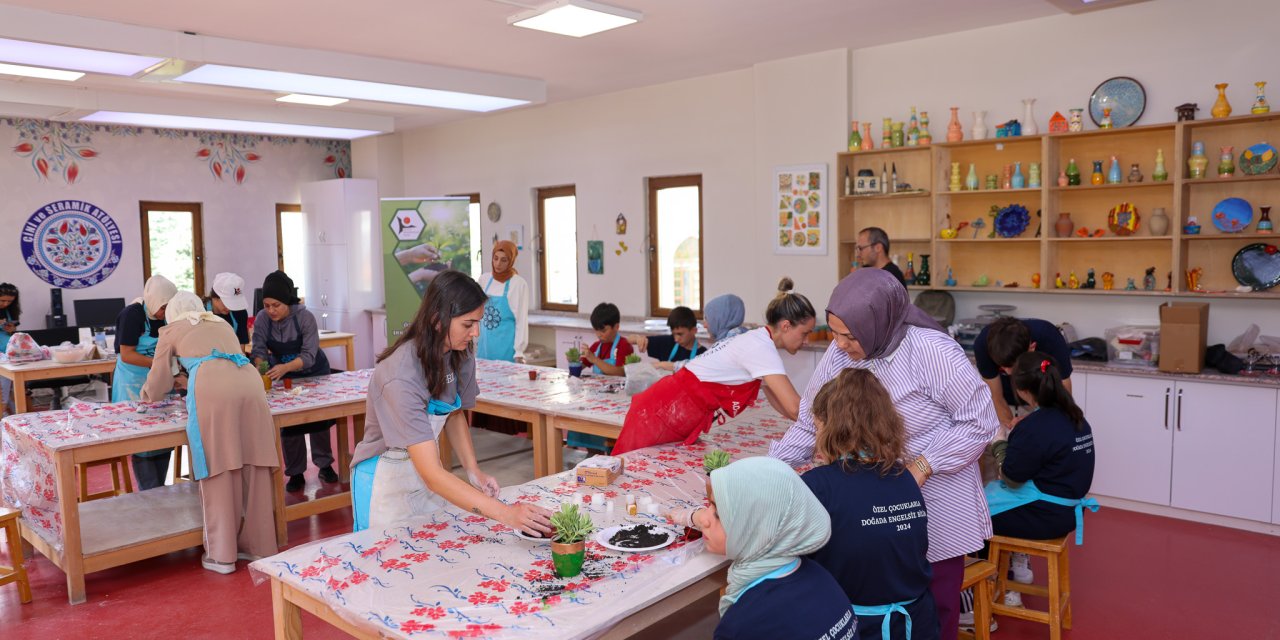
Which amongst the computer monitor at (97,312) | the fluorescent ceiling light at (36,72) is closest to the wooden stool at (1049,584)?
the fluorescent ceiling light at (36,72)

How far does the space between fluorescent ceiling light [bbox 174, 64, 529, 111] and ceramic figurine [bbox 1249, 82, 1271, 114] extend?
4619 millimetres

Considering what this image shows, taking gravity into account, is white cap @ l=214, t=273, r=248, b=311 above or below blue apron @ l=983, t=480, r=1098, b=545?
above

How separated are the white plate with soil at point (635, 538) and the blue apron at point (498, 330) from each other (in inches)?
147

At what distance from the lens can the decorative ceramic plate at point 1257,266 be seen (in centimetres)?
475

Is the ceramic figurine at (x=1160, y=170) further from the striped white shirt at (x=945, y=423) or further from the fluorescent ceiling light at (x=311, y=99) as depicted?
the fluorescent ceiling light at (x=311, y=99)

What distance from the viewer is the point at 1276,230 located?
4.75 metres

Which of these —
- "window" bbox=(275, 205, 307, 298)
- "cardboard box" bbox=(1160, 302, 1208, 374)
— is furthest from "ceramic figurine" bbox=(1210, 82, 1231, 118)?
"window" bbox=(275, 205, 307, 298)

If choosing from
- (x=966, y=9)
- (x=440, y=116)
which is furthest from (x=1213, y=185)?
(x=440, y=116)

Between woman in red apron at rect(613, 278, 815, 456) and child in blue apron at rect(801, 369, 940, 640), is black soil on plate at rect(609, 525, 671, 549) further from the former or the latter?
woman in red apron at rect(613, 278, 815, 456)

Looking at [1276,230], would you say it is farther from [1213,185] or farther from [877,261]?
[877,261]

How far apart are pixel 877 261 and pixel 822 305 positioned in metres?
1.47

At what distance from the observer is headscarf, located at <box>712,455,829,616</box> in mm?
1924

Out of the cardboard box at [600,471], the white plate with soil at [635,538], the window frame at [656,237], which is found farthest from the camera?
the window frame at [656,237]

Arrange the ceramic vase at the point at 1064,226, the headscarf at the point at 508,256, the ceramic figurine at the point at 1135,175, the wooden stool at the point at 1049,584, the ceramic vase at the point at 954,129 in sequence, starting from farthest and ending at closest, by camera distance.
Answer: the headscarf at the point at 508,256, the ceramic vase at the point at 954,129, the ceramic vase at the point at 1064,226, the ceramic figurine at the point at 1135,175, the wooden stool at the point at 1049,584
